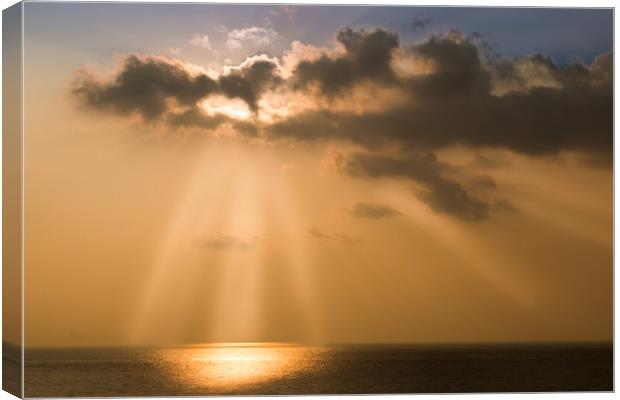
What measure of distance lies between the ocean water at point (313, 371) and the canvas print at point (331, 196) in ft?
0.11

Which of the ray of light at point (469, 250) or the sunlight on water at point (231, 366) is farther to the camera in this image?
the ray of light at point (469, 250)

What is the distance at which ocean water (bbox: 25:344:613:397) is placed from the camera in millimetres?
11430

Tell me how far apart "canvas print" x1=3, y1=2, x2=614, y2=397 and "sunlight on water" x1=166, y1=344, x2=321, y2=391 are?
0.04 metres

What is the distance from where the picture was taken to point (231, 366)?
39.5 feet

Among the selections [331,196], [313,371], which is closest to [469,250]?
[331,196]

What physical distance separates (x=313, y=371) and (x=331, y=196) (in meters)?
1.70

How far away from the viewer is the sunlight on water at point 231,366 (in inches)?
451

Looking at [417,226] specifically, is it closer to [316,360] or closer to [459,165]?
[459,165]

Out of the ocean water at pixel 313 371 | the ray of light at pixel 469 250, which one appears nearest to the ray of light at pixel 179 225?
the ocean water at pixel 313 371

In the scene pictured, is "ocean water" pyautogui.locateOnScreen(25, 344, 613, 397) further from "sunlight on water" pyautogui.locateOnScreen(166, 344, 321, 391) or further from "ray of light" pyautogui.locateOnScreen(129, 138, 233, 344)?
"ray of light" pyautogui.locateOnScreen(129, 138, 233, 344)

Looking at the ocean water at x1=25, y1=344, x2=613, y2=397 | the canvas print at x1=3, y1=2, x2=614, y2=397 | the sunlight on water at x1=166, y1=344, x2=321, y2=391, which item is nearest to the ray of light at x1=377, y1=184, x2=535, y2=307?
the canvas print at x1=3, y1=2, x2=614, y2=397

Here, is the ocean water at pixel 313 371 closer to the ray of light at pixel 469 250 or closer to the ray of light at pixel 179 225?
the ray of light at pixel 179 225

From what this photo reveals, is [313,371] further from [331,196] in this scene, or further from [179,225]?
[179,225]

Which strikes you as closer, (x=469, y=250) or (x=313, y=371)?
(x=313, y=371)
